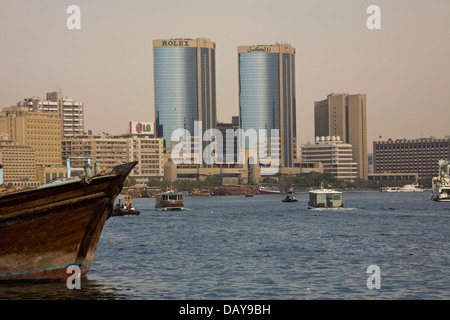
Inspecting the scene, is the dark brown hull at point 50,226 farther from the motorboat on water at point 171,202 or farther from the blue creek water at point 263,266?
the motorboat on water at point 171,202

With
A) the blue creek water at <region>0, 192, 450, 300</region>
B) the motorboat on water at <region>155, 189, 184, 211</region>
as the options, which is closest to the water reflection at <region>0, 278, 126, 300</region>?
the blue creek water at <region>0, 192, 450, 300</region>

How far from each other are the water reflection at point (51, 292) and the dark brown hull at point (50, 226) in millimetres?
385

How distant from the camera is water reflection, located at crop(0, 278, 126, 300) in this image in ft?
124

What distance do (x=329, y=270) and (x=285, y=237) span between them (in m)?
30.9

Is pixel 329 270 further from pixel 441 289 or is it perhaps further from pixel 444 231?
pixel 444 231

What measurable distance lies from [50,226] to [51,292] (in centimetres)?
326

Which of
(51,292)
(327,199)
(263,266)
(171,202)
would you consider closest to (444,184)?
(327,199)

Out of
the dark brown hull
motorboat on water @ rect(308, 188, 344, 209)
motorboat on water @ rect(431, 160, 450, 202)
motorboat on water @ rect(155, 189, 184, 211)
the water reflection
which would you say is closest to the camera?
the water reflection

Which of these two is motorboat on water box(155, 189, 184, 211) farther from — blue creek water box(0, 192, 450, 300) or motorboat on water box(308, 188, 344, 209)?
blue creek water box(0, 192, 450, 300)

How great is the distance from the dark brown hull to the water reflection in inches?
15.2

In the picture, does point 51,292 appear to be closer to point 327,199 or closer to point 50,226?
point 50,226

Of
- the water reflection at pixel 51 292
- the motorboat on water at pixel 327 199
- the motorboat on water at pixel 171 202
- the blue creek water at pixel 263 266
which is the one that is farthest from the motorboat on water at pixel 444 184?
the water reflection at pixel 51 292

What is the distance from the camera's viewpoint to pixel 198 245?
72.4 metres
